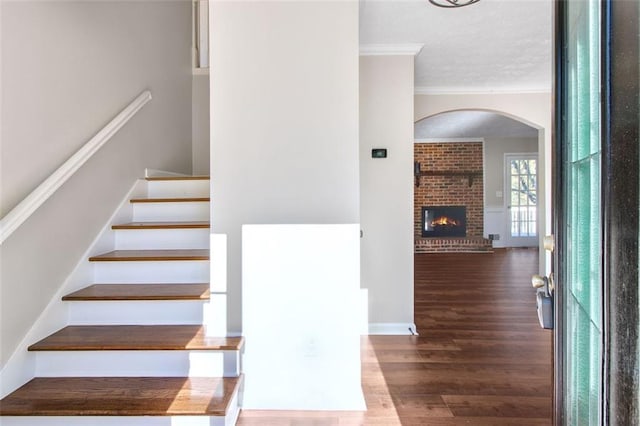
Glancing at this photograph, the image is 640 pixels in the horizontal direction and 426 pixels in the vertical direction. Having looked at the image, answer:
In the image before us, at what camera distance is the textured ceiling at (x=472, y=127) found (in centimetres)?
595

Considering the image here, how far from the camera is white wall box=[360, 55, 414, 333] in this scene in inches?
119

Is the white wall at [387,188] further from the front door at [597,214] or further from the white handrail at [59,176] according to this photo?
the front door at [597,214]

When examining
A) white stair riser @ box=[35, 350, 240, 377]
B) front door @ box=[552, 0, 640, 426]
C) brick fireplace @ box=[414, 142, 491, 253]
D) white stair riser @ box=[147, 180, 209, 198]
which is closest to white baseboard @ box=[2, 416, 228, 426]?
white stair riser @ box=[35, 350, 240, 377]

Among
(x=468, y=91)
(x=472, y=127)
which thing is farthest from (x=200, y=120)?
(x=472, y=127)

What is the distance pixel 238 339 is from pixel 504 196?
7878 mm

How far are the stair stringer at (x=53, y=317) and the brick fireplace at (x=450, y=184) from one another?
22.0 feet

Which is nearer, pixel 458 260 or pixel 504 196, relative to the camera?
pixel 458 260

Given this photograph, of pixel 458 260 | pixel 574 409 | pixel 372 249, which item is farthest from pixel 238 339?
pixel 458 260

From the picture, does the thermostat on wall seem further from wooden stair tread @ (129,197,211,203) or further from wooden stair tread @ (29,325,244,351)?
wooden stair tread @ (29,325,244,351)

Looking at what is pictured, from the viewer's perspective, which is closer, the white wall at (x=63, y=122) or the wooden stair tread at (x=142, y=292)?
the white wall at (x=63, y=122)

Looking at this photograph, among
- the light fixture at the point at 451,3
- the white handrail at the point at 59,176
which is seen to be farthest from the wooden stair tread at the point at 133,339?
the light fixture at the point at 451,3

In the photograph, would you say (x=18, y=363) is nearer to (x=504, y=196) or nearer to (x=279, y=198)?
(x=279, y=198)

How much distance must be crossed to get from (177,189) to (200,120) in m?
1.40

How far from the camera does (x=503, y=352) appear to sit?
2529 mm
